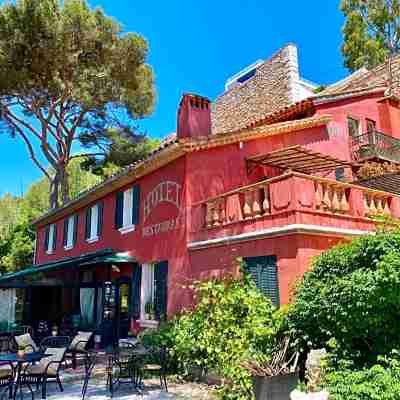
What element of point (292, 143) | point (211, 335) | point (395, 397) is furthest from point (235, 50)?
point (395, 397)

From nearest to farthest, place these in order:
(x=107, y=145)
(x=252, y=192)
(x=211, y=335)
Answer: (x=211, y=335)
(x=252, y=192)
(x=107, y=145)

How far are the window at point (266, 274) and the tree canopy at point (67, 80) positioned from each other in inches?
627

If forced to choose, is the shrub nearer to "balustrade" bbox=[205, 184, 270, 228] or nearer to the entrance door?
"balustrade" bbox=[205, 184, 270, 228]

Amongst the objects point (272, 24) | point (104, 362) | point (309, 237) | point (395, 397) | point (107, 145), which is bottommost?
point (104, 362)

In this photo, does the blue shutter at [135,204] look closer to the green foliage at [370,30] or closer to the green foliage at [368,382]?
the green foliage at [368,382]

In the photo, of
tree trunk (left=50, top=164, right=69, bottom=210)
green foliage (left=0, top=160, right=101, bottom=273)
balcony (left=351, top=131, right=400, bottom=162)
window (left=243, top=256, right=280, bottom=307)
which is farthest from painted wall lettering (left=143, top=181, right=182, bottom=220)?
green foliage (left=0, top=160, right=101, bottom=273)

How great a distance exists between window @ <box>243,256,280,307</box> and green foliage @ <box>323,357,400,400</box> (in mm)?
2909

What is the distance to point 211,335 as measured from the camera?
808 centimetres

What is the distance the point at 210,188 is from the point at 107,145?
15025 millimetres

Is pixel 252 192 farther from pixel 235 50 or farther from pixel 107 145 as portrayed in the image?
pixel 235 50

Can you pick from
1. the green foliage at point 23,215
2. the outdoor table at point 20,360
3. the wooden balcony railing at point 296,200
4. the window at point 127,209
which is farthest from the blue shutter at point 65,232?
the outdoor table at point 20,360

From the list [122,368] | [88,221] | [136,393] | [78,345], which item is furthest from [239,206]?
[88,221]

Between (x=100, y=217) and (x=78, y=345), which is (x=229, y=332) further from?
(x=100, y=217)

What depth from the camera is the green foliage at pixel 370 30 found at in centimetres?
2939
